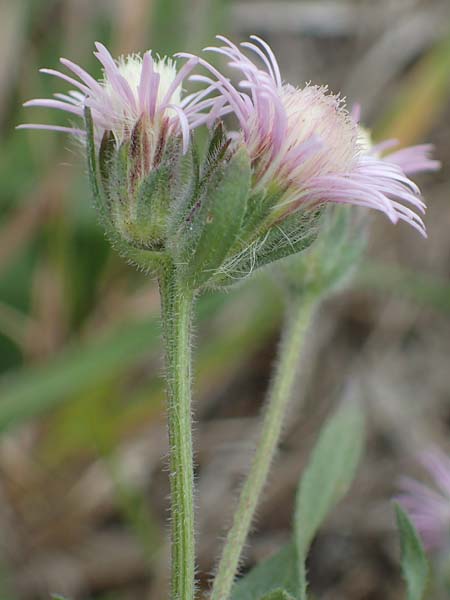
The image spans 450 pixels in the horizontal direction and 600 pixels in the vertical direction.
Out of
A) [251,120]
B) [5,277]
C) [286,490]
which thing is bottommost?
[251,120]

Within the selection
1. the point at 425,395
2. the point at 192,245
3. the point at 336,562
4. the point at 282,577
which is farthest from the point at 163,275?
the point at 425,395

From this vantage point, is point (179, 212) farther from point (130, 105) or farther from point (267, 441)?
point (267, 441)

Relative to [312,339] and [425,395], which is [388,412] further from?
[312,339]

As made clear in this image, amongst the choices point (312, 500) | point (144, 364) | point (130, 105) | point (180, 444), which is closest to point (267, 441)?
point (312, 500)

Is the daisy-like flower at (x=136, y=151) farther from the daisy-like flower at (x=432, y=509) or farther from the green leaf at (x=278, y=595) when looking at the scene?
the daisy-like flower at (x=432, y=509)

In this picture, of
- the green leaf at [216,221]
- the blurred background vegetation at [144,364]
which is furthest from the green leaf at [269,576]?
the blurred background vegetation at [144,364]

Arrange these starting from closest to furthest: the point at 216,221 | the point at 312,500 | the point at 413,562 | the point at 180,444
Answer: the point at 216,221, the point at 180,444, the point at 413,562, the point at 312,500
